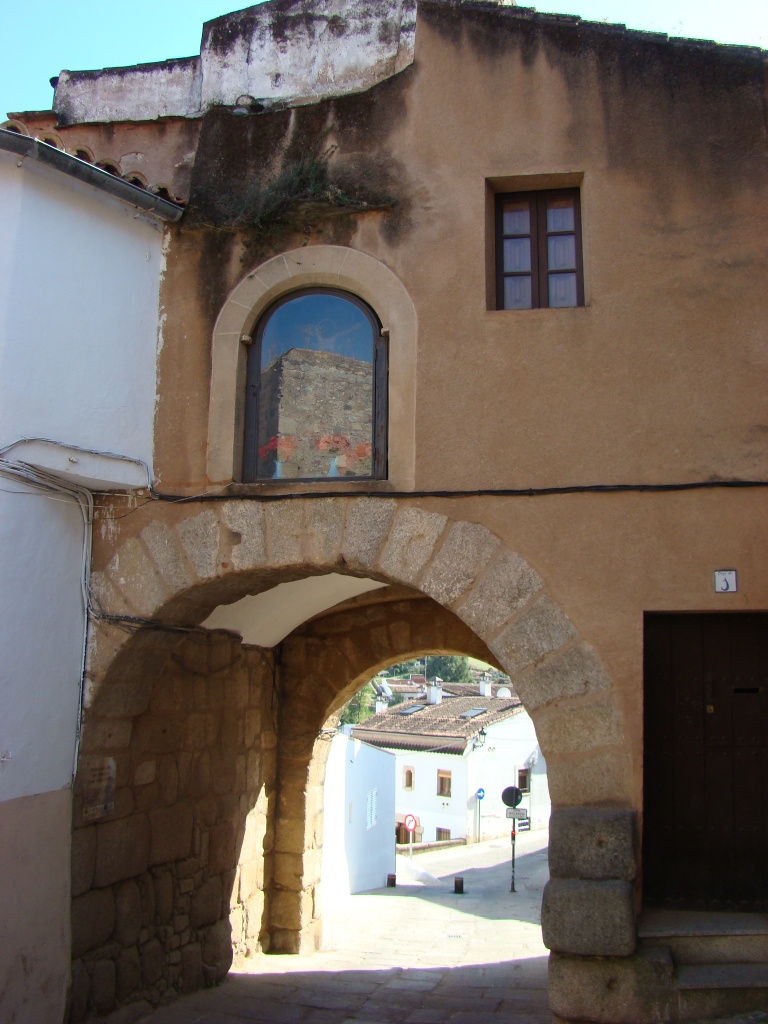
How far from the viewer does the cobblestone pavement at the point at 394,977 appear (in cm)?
548

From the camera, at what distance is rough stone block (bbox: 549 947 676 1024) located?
402 centimetres

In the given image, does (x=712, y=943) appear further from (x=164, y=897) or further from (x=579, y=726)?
(x=164, y=897)

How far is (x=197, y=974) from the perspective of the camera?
5.95 m

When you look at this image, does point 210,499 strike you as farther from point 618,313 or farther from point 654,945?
point 654,945

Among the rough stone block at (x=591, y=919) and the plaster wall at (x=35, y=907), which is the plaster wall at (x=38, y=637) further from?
the rough stone block at (x=591, y=919)

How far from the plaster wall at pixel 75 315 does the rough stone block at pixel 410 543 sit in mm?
1450

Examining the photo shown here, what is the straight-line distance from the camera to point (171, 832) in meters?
5.77

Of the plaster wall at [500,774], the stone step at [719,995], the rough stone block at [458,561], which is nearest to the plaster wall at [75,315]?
the rough stone block at [458,561]

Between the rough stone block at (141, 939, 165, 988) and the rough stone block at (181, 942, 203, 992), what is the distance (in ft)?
0.91

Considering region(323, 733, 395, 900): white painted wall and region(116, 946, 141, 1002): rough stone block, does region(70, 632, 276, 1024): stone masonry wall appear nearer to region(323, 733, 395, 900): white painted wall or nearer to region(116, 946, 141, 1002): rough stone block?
region(116, 946, 141, 1002): rough stone block

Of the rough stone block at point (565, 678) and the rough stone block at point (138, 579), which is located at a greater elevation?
the rough stone block at point (138, 579)

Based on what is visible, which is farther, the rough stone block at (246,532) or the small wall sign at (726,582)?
the rough stone block at (246,532)

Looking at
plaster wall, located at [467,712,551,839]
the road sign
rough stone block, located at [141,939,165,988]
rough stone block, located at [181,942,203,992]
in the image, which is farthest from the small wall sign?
plaster wall, located at [467,712,551,839]

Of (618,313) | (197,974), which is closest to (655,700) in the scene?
(618,313)
